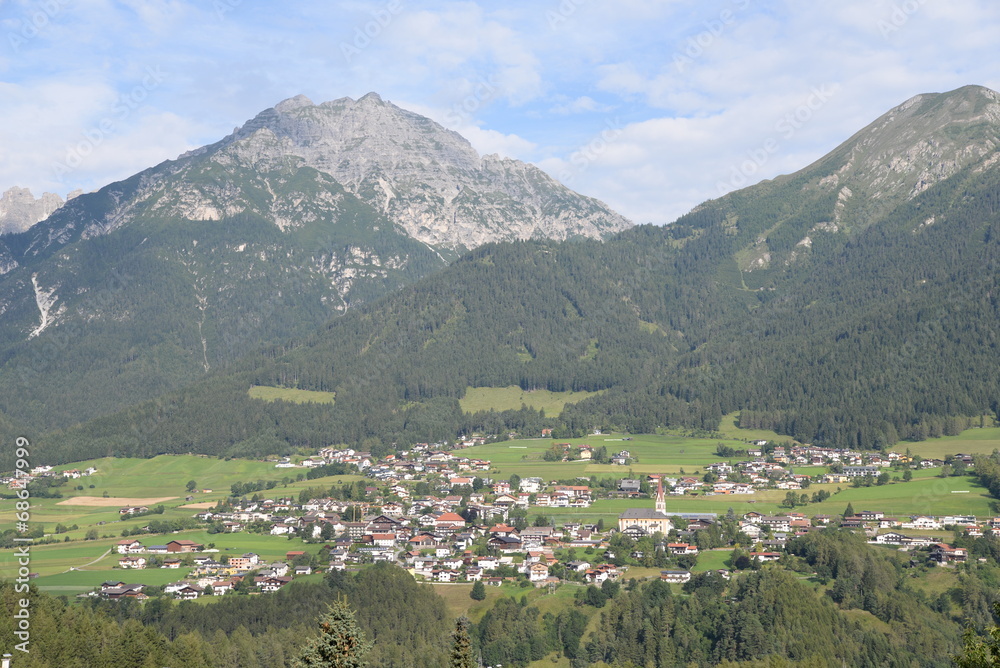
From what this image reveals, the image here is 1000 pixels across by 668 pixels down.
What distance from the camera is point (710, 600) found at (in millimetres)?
99562

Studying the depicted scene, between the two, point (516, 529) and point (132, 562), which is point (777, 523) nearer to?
point (516, 529)

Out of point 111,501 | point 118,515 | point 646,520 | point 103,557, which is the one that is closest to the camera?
point 103,557

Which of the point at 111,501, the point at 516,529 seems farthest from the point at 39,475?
the point at 516,529

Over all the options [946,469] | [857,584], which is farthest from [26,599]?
[946,469]

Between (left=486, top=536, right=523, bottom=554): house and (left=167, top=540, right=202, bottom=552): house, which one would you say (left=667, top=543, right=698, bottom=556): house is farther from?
(left=167, top=540, right=202, bottom=552): house

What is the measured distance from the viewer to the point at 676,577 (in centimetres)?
10819

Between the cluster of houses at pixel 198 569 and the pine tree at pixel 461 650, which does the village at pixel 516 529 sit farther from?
the pine tree at pixel 461 650

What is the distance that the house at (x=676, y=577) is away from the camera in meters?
108

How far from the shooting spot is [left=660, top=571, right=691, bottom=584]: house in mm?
107562

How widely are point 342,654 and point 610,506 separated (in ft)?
389

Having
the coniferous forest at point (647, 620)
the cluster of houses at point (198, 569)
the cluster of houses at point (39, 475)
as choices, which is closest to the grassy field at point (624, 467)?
the cluster of houses at point (198, 569)

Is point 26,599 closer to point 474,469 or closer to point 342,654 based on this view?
point 342,654

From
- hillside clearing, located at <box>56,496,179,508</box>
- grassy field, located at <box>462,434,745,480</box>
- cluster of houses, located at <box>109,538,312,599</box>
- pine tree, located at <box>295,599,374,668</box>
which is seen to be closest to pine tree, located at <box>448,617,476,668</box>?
pine tree, located at <box>295,599,374,668</box>

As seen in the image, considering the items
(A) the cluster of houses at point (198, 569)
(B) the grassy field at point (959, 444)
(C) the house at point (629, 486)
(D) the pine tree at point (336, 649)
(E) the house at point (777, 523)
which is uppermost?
(D) the pine tree at point (336, 649)
